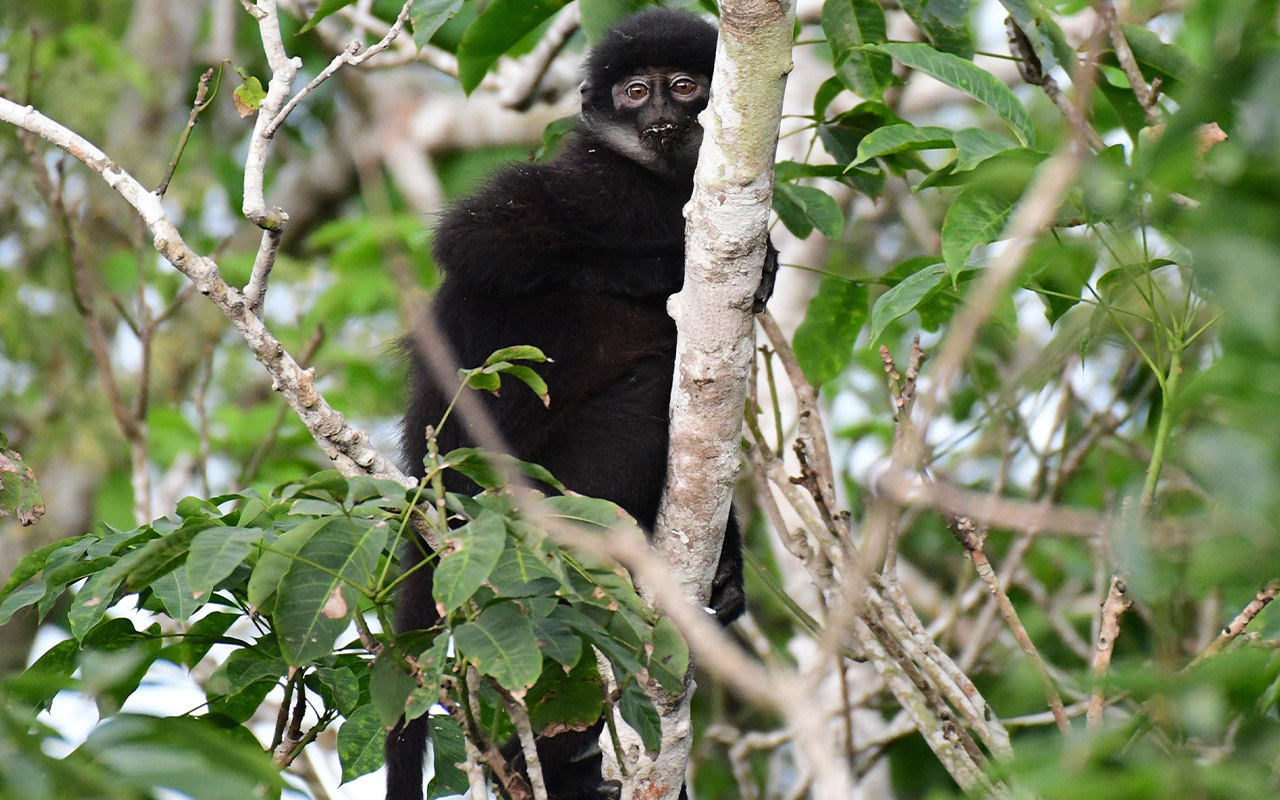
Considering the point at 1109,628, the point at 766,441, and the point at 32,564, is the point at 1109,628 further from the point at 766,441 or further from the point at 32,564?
the point at 32,564

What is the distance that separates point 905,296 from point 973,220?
0.23 m

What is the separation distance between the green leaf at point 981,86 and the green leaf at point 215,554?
6.08 feet

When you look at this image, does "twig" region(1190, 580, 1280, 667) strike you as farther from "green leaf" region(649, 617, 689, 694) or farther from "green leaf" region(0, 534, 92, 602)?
"green leaf" region(0, 534, 92, 602)

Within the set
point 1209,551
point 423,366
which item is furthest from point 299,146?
point 1209,551

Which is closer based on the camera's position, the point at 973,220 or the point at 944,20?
the point at 973,220

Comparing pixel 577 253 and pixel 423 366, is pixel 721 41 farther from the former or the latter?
pixel 423 366

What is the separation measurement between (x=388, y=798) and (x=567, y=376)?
129 centimetres

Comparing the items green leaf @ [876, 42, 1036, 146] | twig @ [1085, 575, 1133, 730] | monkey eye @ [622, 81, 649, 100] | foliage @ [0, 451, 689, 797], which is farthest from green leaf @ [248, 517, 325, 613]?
monkey eye @ [622, 81, 649, 100]

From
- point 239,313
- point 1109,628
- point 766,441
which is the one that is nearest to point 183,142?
point 239,313

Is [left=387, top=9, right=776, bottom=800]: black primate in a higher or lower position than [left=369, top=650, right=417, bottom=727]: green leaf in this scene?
higher

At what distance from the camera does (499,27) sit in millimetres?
3756

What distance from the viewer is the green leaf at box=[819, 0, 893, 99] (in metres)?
3.63

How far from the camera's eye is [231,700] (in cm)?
280

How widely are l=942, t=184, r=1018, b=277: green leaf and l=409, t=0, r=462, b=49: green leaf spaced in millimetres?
1406
